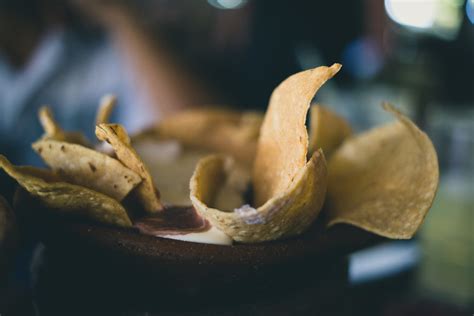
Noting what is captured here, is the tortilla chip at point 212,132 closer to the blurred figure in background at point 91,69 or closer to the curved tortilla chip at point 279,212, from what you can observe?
the curved tortilla chip at point 279,212

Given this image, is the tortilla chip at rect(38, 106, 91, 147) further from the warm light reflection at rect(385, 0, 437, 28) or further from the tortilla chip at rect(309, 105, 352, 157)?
the warm light reflection at rect(385, 0, 437, 28)

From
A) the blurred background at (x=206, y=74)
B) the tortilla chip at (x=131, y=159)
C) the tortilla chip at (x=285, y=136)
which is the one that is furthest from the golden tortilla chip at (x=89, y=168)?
the blurred background at (x=206, y=74)

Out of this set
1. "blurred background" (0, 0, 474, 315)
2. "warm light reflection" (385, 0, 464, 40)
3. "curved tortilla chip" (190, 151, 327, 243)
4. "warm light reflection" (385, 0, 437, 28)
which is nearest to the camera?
"curved tortilla chip" (190, 151, 327, 243)

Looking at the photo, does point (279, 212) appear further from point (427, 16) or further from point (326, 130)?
point (427, 16)

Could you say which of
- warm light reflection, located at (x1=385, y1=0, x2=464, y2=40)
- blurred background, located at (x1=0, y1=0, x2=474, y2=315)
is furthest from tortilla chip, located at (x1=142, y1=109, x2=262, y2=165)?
warm light reflection, located at (x1=385, y1=0, x2=464, y2=40)

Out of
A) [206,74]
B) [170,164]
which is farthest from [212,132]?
[206,74]

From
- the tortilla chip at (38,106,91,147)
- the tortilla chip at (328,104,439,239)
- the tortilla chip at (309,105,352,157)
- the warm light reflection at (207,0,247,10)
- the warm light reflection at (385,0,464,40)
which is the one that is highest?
the tortilla chip at (38,106,91,147)

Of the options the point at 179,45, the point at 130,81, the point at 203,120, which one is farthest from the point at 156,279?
the point at 179,45
